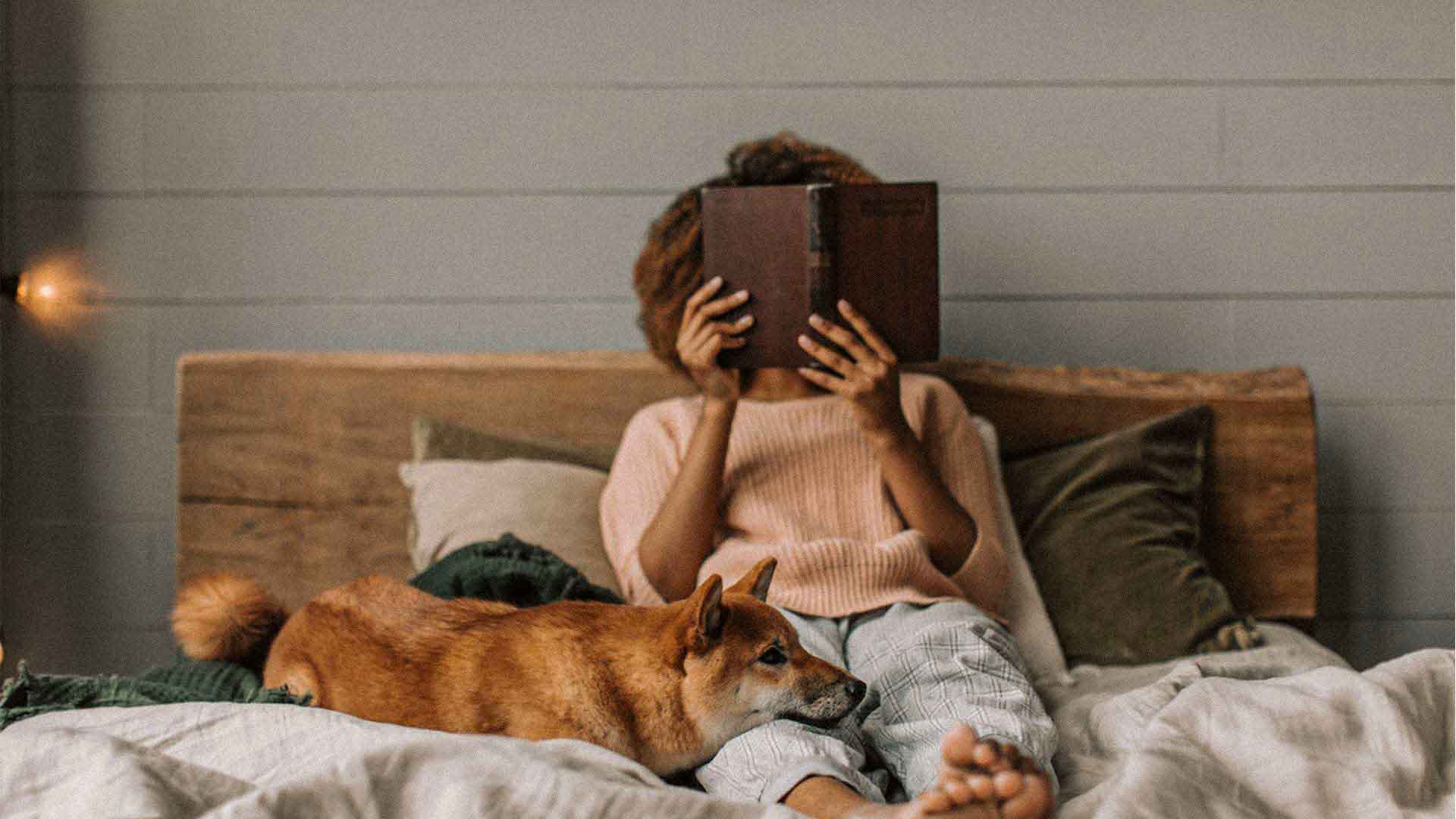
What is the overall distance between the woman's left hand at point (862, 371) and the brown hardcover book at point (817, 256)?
1 centimetres

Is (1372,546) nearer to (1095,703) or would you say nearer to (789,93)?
(1095,703)

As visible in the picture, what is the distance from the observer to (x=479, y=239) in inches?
71.1

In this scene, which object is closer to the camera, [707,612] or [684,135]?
[707,612]

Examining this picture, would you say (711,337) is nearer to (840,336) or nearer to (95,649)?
(840,336)

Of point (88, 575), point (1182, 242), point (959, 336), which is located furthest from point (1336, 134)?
point (88, 575)

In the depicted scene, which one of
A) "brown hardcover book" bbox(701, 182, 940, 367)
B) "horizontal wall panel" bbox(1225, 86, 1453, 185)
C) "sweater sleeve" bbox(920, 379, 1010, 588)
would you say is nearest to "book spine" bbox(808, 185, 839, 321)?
"brown hardcover book" bbox(701, 182, 940, 367)

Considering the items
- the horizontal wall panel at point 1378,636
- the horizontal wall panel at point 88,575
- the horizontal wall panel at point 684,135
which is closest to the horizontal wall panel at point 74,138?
the horizontal wall panel at point 684,135

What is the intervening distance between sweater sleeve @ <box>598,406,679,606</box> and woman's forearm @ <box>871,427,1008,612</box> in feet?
0.89

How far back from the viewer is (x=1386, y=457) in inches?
73.0

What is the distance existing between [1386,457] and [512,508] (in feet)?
4.60

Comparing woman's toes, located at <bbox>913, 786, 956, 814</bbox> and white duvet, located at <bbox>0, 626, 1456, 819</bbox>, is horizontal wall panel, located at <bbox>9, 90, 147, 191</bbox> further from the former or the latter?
woman's toes, located at <bbox>913, 786, 956, 814</bbox>

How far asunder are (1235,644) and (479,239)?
4.03ft

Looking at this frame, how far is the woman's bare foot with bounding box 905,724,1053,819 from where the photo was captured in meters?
0.73

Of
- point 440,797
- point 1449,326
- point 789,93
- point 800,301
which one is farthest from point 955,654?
point 1449,326
